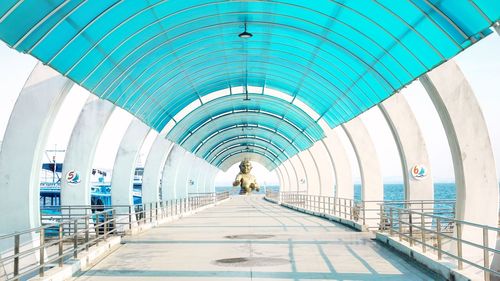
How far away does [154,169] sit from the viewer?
29.5 m

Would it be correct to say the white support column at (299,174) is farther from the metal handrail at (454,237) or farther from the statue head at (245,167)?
the metal handrail at (454,237)

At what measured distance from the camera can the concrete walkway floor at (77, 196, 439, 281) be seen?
1036 centimetres

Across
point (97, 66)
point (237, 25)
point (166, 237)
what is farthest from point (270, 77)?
point (97, 66)

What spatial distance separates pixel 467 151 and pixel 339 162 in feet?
50.6

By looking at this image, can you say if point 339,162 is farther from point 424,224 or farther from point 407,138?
point 424,224

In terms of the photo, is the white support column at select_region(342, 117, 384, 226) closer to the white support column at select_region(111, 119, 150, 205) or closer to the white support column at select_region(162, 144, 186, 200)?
the white support column at select_region(111, 119, 150, 205)

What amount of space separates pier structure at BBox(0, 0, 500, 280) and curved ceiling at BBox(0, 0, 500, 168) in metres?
0.04

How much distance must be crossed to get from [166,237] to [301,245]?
4786 millimetres

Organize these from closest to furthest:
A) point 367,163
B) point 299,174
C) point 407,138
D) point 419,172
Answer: point 407,138 < point 419,172 < point 367,163 < point 299,174

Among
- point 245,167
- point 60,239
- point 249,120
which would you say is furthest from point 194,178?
point 60,239

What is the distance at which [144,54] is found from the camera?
17.0m

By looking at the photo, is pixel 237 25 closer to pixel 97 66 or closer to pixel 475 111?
pixel 97 66

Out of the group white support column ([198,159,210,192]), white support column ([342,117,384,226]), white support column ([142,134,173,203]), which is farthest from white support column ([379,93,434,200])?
white support column ([198,159,210,192])

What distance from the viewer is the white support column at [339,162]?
96.9 ft
